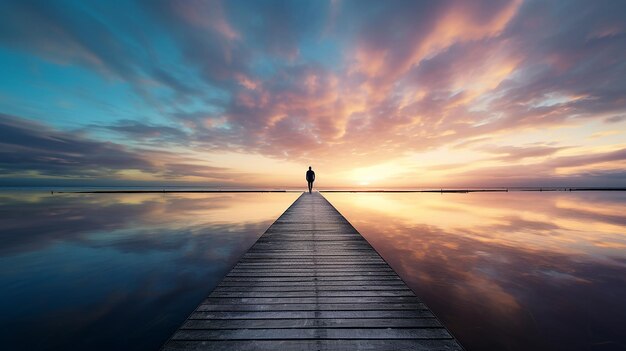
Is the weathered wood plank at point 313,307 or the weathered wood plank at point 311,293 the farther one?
the weathered wood plank at point 311,293

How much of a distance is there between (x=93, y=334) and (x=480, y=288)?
32.6 feet

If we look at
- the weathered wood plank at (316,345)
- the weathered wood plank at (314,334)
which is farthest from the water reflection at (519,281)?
the weathered wood plank at (316,345)

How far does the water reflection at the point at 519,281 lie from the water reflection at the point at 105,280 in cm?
679

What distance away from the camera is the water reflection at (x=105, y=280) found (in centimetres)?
504

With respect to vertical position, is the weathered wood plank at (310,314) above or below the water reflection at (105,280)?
above

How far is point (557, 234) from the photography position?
13969 mm

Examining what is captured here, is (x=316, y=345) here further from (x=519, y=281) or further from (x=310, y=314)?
(x=519, y=281)

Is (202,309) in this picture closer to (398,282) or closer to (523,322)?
(398,282)

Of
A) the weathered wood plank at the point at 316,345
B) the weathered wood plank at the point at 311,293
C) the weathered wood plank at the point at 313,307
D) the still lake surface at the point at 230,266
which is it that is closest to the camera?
the weathered wood plank at the point at 316,345

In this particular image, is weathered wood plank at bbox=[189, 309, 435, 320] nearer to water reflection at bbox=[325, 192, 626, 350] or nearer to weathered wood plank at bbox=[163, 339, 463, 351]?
weathered wood plank at bbox=[163, 339, 463, 351]

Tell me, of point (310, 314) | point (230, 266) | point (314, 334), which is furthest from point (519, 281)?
point (230, 266)

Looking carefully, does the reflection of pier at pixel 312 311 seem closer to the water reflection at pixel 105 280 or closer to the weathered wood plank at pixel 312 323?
the weathered wood plank at pixel 312 323

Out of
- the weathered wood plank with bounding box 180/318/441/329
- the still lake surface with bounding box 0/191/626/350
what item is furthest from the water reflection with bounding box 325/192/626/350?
the weathered wood plank with bounding box 180/318/441/329

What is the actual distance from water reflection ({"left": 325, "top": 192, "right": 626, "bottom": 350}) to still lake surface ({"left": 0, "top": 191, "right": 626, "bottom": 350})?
0.04 metres
